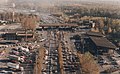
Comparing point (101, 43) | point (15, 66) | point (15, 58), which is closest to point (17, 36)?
point (15, 58)

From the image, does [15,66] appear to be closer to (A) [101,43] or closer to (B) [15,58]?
(B) [15,58]

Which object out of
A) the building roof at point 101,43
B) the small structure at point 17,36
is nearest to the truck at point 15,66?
the building roof at point 101,43

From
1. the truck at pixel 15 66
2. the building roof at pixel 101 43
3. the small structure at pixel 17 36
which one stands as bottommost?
the small structure at pixel 17 36

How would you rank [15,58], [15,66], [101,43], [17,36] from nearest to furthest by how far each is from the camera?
[15,66], [15,58], [101,43], [17,36]

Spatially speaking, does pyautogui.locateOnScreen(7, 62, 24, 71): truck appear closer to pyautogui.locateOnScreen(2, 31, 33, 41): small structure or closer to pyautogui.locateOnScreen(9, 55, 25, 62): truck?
pyautogui.locateOnScreen(9, 55, 25, 62): truck

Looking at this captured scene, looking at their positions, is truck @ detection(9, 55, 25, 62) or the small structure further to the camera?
the small structure

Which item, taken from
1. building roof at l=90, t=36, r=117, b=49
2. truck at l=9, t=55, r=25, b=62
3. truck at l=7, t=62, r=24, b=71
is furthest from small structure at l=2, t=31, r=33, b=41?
truck at l=7, t=62, r=24, b=71

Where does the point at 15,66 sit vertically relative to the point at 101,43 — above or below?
below

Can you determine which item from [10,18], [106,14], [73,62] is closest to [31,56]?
[73,62]

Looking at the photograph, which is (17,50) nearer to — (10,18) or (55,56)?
(55,56)

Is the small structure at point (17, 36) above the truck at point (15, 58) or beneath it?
beneath

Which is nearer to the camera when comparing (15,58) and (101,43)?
(15,58)

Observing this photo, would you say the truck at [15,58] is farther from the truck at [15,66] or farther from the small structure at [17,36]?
the small structure at [17,36]
